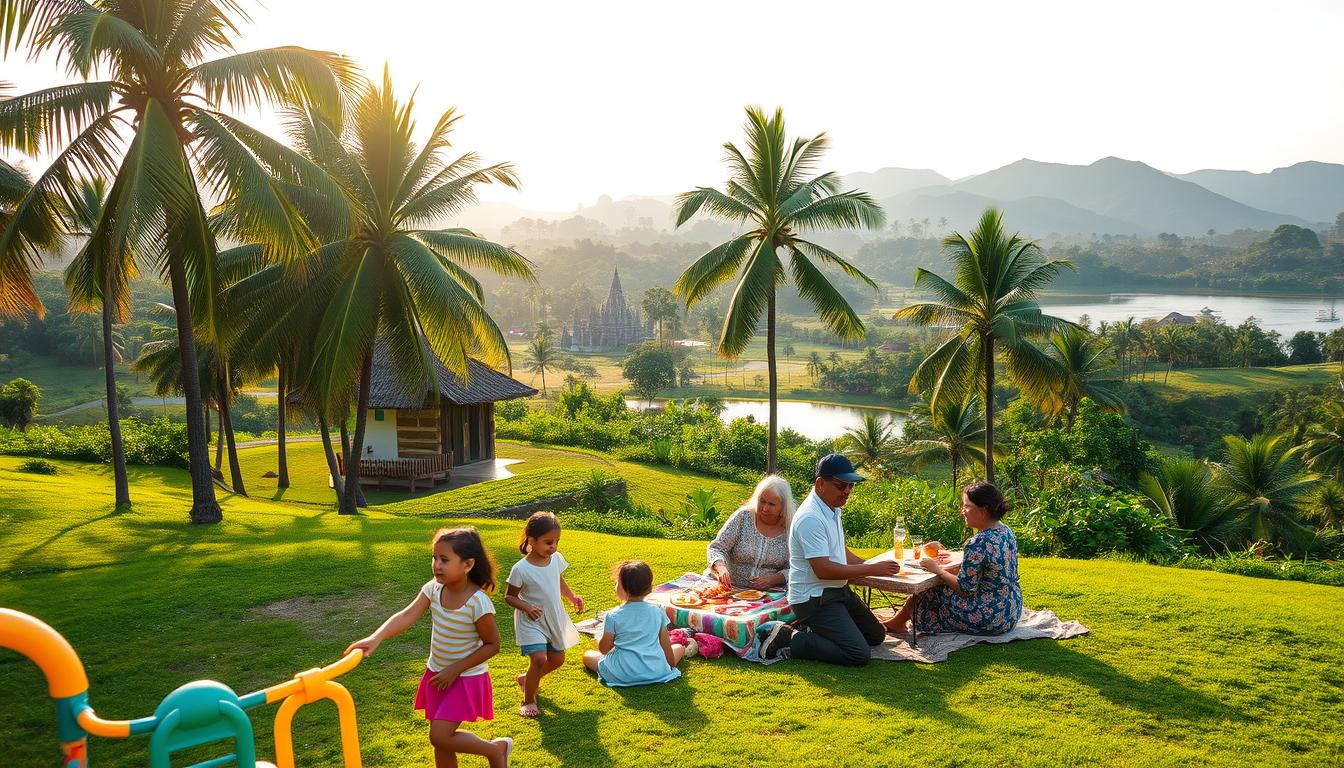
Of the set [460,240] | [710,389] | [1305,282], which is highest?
[1305,282]

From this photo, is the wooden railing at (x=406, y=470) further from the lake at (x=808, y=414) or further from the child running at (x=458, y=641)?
the lake at (x=808, y=414)

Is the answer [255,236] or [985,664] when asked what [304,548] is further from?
[985,664]

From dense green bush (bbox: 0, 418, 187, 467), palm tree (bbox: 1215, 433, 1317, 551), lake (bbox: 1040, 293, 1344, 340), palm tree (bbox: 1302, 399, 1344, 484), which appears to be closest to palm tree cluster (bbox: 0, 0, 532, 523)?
dense green bush (bbox: 0, 418, 187, 467)

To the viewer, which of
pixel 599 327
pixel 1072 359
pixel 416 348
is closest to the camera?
pixel 416 348

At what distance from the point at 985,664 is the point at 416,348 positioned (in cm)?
1202

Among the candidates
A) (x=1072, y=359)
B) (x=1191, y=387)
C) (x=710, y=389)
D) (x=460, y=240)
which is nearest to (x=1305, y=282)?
(x=1191, y=387)

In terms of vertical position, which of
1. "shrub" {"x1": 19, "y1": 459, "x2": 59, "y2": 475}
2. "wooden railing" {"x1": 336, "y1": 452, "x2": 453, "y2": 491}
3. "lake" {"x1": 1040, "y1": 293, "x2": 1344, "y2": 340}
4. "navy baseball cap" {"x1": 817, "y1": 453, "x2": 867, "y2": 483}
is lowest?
"wooden railing" {"x1": 336, "y1": 452, "x2": 453, "y2": 491}

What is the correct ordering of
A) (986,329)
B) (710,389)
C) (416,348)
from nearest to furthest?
(416,348) → (986,329) → (710,389)

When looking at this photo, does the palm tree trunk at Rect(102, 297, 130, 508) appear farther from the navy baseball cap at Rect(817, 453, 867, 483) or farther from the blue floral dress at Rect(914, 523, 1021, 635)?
the blue floral dress at Rect(914, 523, 1021, 635)

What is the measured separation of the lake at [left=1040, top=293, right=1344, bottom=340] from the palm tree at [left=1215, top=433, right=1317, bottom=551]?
117 meters

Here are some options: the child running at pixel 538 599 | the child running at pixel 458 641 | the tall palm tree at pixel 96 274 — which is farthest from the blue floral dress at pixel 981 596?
the tall palm tree at pixel 96 274

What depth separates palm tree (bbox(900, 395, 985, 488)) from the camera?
2925 centimetres

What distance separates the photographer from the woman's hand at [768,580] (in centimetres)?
684

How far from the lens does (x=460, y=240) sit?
15883 mm
